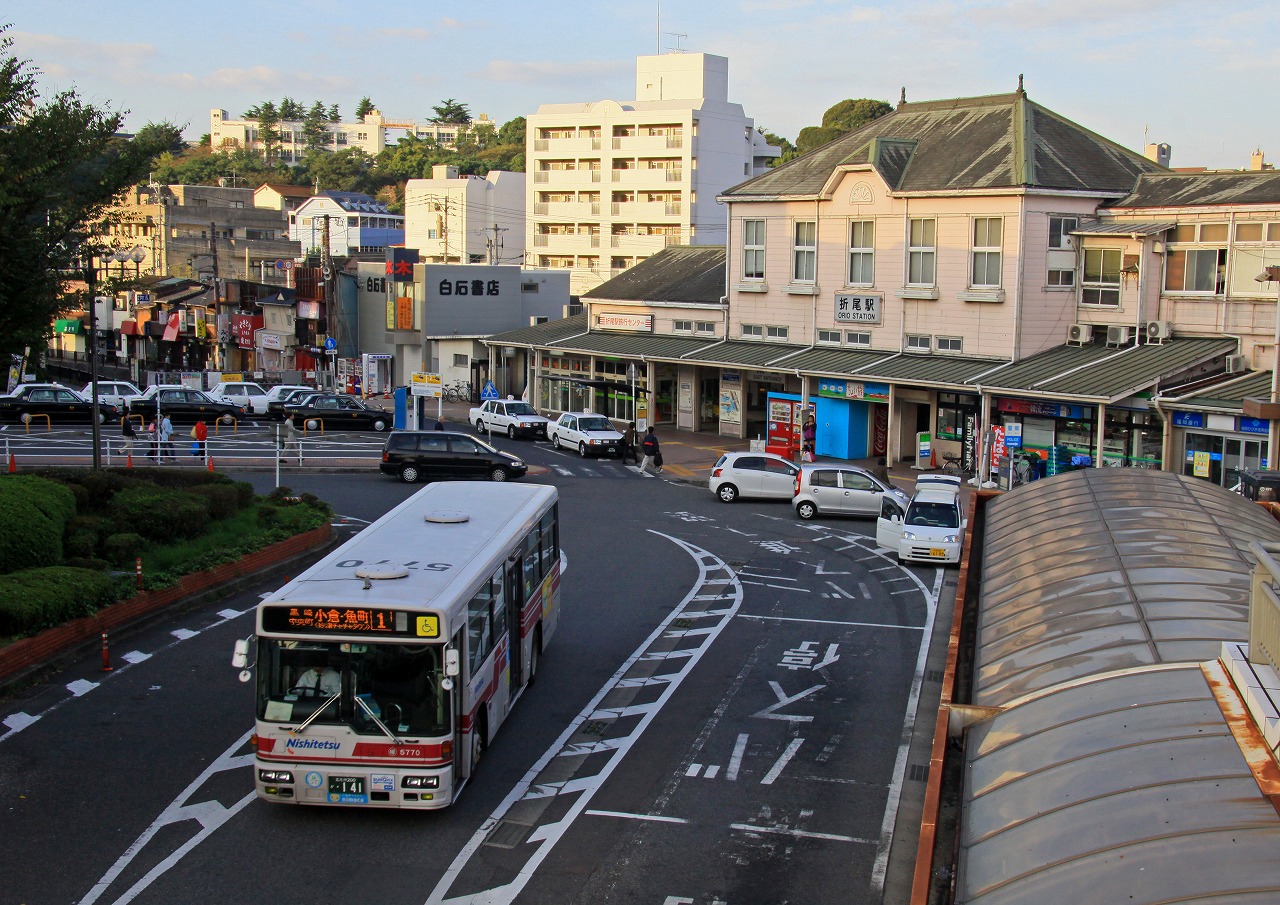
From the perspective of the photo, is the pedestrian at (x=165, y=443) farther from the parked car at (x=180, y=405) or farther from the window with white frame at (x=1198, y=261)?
the window with white frame at (x=1198, y=261)

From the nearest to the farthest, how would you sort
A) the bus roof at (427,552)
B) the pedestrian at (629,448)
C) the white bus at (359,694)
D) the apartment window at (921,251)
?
the white bus at (359,694), the bus roof at (427,552), the apartment window at (921,251), the pedestrian at (629,448)

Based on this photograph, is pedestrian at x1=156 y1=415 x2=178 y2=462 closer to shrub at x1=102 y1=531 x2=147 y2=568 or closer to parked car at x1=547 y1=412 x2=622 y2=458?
parked car at x1=547 y1=412 x2=622 y2=458

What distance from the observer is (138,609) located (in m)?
20.6

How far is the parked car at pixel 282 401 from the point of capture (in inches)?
2055

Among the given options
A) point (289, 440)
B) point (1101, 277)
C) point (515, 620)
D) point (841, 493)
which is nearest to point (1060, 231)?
Answer: point (1101, 277)

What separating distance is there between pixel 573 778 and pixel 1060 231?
100 feet

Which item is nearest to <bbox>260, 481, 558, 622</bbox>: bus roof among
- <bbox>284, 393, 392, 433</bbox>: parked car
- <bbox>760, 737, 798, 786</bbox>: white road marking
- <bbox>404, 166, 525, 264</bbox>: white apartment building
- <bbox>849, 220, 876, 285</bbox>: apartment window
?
<bbox>760, 737, 798, 786</bbox>: white road marking

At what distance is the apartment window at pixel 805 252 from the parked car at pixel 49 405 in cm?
2748

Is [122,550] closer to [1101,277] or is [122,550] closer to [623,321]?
[1101,277]

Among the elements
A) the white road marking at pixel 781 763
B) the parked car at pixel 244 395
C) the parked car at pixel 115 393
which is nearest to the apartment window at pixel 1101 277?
the white road marking at pixel 781 763

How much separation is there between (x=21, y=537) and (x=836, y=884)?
48.8ft

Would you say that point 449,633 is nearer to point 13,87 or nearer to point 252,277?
point 13,87

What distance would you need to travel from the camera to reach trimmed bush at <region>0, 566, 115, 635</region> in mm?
17734

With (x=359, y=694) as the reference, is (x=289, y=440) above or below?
below
